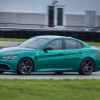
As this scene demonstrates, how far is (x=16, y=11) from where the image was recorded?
194ft

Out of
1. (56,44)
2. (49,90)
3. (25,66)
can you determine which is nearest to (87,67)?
(56,44)

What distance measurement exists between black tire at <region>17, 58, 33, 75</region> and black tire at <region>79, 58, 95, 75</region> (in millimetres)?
1970

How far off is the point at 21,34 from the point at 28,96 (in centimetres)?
3412

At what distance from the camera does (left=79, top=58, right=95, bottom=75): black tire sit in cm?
1992

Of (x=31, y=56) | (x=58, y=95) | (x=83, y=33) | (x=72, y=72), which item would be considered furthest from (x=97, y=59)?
(x=83, y=33)

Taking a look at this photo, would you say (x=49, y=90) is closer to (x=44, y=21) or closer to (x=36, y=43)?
(x=36, y=43)

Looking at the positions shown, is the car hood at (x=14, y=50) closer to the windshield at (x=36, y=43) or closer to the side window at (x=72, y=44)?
the windshield at (x=36, y=43)

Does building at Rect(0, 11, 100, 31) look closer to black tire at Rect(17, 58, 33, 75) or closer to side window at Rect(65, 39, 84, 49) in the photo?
side window at Rect(65, 39, 84, 49)

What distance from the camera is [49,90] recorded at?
12.7 m

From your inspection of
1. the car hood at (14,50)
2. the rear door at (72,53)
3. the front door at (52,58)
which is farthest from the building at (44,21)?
the car hood at (14,50)

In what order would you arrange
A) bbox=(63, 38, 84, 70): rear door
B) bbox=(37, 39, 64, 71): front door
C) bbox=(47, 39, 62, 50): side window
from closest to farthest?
bbox=(37, 39, 64, 71): front door → bbox=(47, 39, 62, 50): side window → bbox=(63, 38, 84, 70): rear door

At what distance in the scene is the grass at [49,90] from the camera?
11.8 m

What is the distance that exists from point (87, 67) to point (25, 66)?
240cm

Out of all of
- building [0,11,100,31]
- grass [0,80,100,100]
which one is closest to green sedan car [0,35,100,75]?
grass [0,80,100,100]
